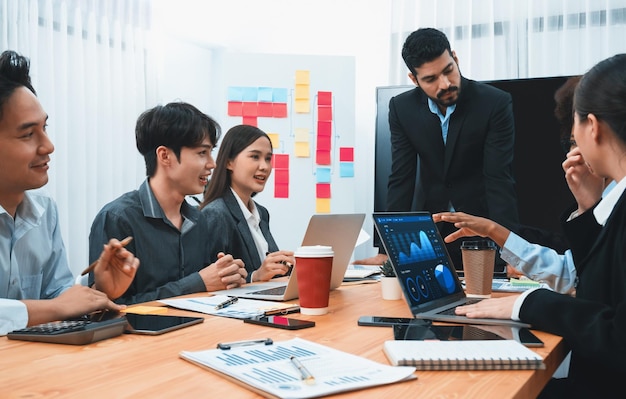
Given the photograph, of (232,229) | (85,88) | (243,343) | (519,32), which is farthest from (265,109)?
(243,343)

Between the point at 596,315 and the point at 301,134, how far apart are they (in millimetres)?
3024

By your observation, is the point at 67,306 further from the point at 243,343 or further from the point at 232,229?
the point at 232,229

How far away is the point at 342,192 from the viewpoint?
400 centimetres

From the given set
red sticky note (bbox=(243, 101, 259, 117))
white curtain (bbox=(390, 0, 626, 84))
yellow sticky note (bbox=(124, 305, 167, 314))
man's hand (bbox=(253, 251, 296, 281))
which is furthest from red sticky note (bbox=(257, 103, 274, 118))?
yellow sticky note (bbox=(124, 305, 167, 314))

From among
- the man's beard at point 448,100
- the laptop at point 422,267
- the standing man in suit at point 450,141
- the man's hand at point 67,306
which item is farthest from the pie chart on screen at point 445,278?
the man's beard at point 448,100

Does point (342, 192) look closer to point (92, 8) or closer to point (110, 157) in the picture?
point (110, 157)

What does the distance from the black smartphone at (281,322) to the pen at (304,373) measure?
29cm

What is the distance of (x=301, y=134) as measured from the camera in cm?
396

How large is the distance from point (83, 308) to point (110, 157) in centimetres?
254

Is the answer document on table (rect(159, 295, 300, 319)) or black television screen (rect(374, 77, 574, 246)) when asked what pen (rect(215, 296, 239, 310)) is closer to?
document on table (rect(159, 295, 300, 319))

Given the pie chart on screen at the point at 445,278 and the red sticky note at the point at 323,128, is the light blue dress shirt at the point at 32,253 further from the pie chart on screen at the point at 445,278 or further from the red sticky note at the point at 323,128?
the red sticky note at the point at 323,128

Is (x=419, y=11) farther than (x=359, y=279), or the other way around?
(x=419, y=11)

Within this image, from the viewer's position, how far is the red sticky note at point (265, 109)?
394 cm

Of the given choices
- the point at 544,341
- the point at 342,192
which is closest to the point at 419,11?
the point at 342,192
